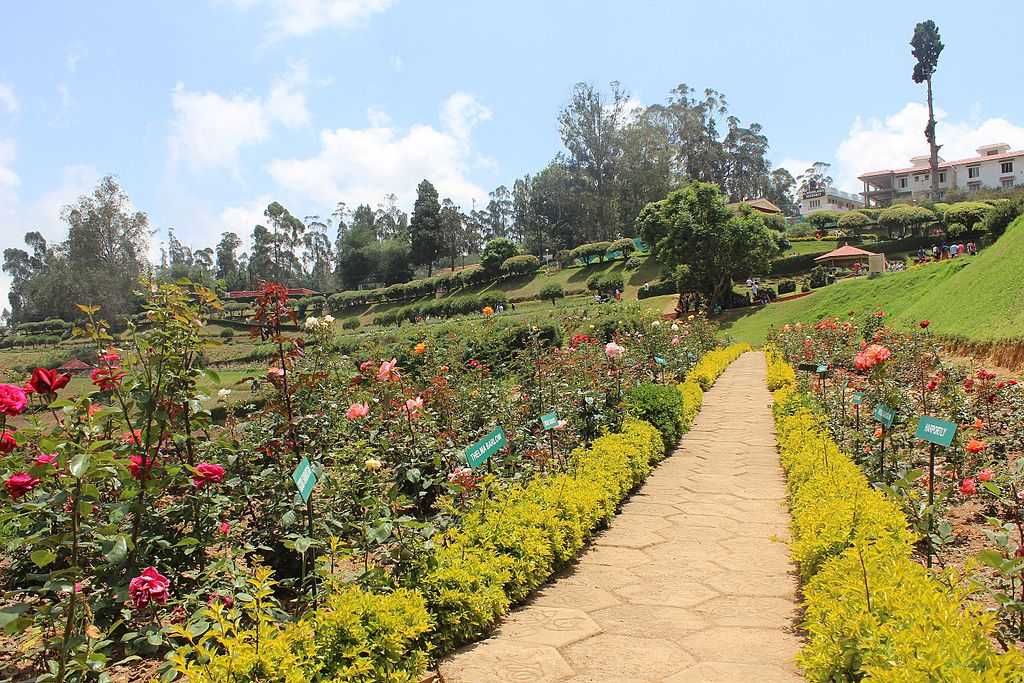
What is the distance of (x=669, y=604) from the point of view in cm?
290

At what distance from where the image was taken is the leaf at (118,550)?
6.59 ft

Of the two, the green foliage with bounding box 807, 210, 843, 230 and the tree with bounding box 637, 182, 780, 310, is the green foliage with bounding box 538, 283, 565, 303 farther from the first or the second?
the green foliage with bounding box 807, 210, 843, 230

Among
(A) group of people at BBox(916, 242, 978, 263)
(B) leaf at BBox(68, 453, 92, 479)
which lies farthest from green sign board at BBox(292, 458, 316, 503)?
(A) group of people at BBox(916, 242, 978, 263)

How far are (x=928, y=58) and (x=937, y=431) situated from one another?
186ft

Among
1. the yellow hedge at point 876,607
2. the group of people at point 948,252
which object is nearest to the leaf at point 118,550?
the yellow hedge at point 876,607

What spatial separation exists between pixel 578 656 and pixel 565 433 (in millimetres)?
2852

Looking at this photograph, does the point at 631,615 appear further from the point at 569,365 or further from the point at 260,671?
A: the point at 569,365

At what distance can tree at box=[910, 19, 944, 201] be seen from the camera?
153 ft

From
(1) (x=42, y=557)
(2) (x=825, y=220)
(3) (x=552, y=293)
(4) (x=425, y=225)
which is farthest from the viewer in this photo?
(4) (x=425, y=225)

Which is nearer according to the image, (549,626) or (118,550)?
(118,550)

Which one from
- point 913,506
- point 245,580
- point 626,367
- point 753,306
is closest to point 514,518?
Result: point 245,580

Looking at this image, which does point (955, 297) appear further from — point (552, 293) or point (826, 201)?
point (826, 201)

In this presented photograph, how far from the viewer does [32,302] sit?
4659 cm

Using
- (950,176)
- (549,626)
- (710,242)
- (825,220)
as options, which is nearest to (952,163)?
(950,176)
